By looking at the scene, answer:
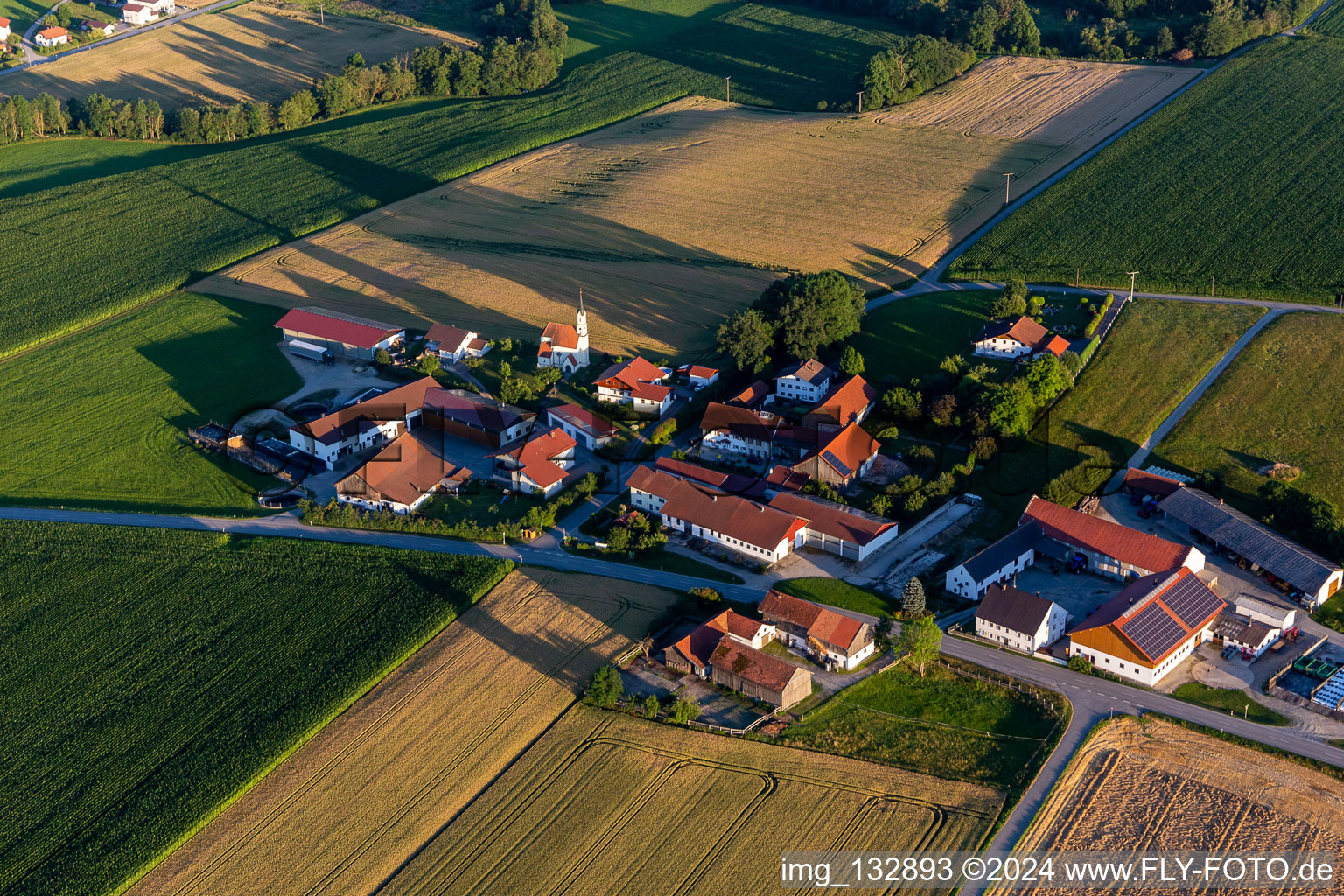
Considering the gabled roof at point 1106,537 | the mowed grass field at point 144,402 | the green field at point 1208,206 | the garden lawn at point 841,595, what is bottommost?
the mowed grass field at point 144,402

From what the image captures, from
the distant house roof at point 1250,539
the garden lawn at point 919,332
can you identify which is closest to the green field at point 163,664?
the garden lawn at point 919,332

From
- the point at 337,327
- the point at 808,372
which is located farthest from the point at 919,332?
the point at 337,327

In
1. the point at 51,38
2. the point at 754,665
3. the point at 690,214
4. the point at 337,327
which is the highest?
the point at 690,214

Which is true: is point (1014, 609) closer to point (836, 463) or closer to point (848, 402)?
point (836, 463)

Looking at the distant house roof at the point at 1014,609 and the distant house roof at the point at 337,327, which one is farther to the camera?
the distant house roof at the point at 337,327

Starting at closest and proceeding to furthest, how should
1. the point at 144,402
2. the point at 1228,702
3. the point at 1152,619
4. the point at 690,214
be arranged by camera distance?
the point at 1228,702 < the point at 1152,619 < the point at 144,402 < the point at 690,214

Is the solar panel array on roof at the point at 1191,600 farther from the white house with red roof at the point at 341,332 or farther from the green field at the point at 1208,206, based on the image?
the white house with red roof at the point at 341,332

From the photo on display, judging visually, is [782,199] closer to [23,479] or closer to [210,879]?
[23,479]
